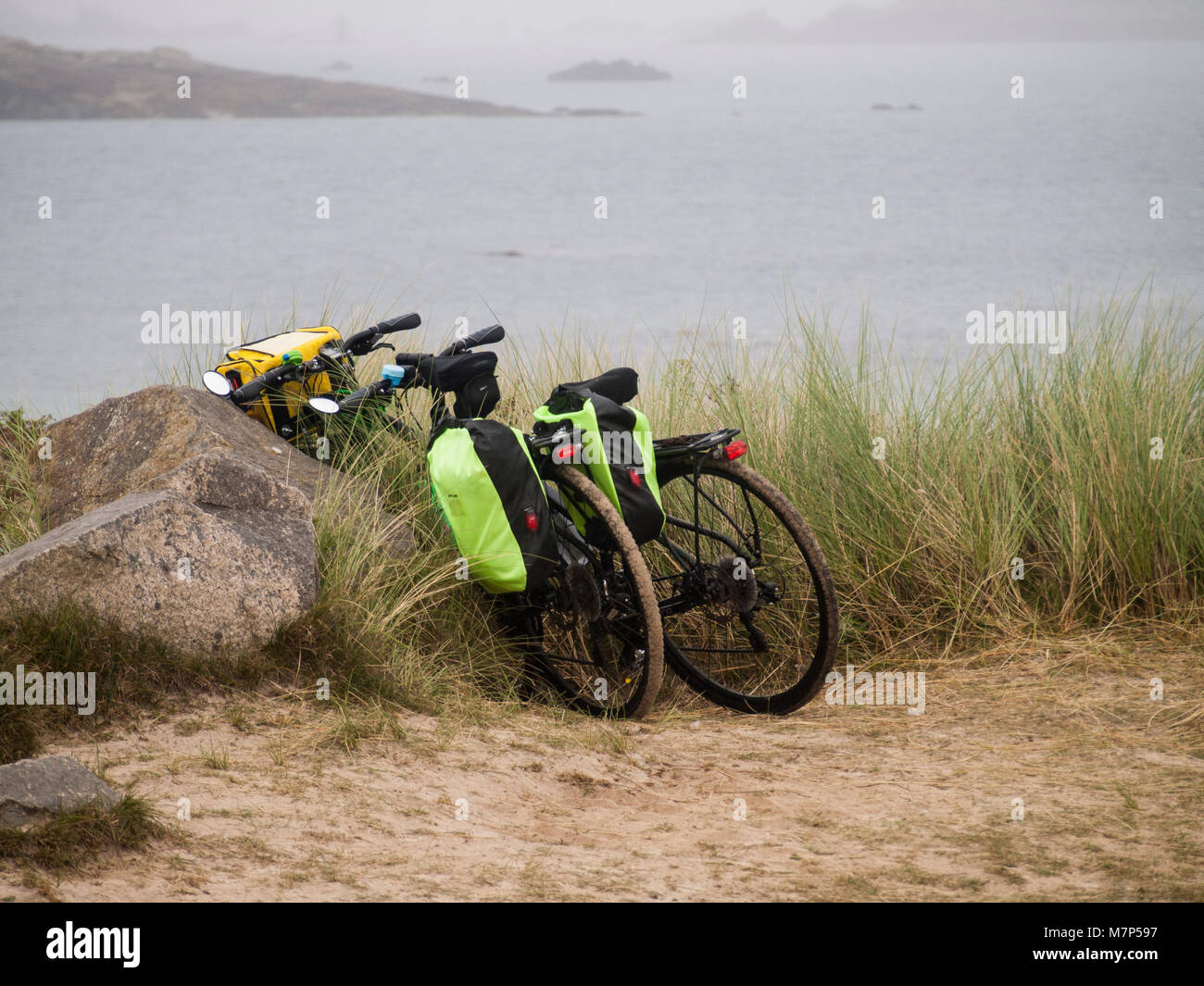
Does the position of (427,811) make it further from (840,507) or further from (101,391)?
(101,391)

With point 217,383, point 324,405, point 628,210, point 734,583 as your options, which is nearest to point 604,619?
point 734,583

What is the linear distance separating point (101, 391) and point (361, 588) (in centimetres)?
284

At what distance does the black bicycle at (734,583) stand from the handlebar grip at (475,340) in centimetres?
40

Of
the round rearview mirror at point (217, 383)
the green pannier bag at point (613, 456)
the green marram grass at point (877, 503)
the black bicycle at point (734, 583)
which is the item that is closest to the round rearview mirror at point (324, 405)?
the green marram grass at point (877, 503)

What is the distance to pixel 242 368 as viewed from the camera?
14.9 feet

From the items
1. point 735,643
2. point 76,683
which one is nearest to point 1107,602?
point 735,643

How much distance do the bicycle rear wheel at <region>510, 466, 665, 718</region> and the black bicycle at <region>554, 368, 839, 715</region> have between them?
0.21 meters

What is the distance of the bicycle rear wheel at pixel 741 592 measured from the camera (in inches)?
156

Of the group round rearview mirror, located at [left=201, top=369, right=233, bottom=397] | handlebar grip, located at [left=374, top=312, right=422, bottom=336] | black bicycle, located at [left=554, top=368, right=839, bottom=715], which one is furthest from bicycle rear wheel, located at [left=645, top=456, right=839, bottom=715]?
round rearview mirror, located at [left=201, top=369, right=233, bottom=397]

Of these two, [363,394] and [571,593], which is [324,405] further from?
[571,593]

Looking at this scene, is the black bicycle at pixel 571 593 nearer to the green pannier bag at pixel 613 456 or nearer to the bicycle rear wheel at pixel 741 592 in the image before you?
the green pannier bag at pixel 613 456

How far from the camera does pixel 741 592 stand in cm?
395

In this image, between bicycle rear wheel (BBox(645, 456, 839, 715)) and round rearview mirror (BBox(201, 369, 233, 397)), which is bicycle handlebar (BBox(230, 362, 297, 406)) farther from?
bicycle rear wheel (BBox(645, 456, 839, 715))

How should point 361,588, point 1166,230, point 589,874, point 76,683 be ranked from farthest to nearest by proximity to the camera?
point 1166,230
point 361,588
point 76,683
point 589,874
